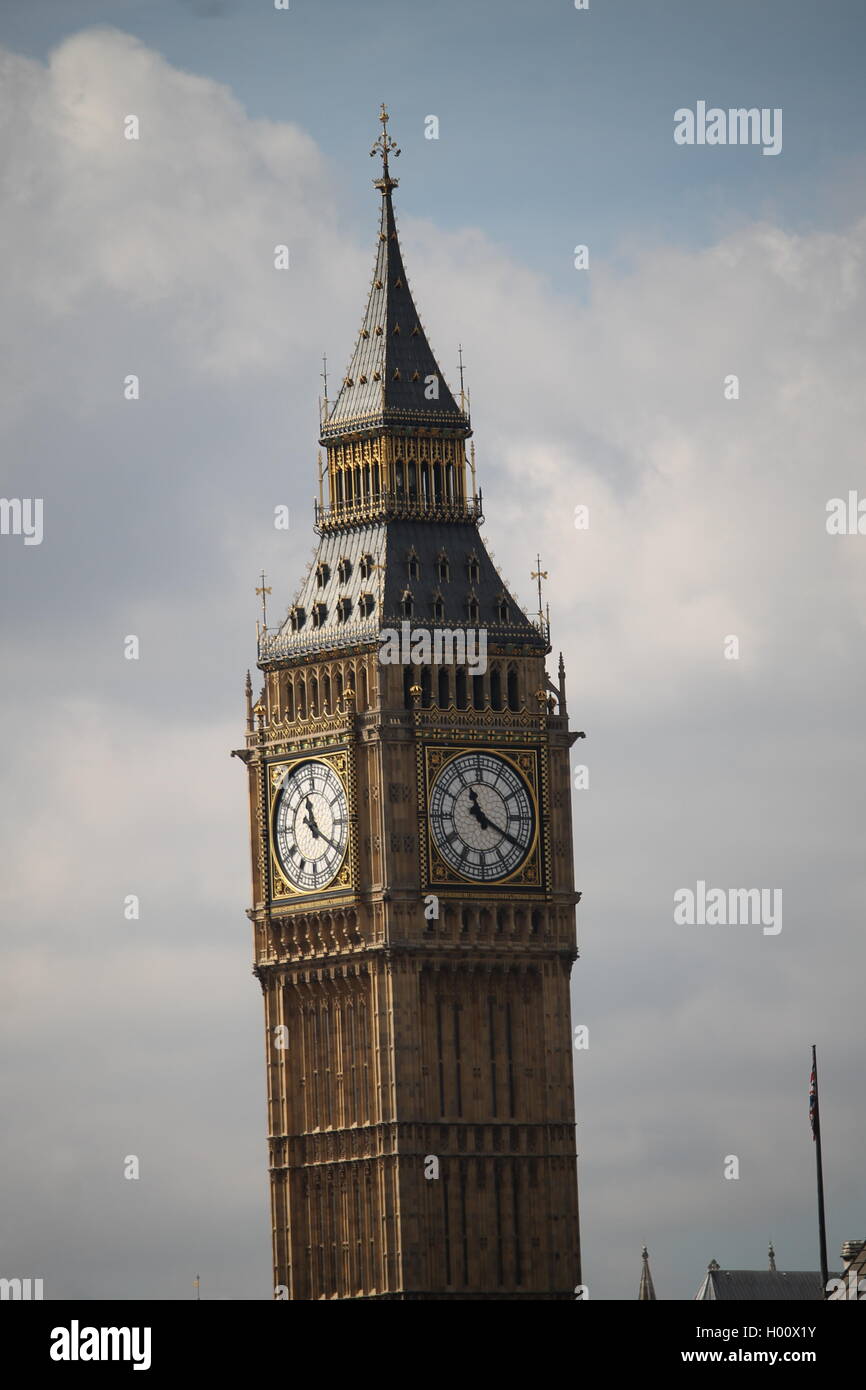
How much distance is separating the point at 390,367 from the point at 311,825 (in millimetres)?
17016

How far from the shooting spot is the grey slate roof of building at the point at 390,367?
184m

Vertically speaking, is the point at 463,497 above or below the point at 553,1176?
above

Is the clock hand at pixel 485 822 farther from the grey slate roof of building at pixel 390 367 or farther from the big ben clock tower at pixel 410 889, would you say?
the grey slate roof of building at pixel 390 367

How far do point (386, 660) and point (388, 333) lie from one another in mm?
12931

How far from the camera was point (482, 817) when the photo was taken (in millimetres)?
182000

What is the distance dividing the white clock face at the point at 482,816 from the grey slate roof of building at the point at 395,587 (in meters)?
5.09

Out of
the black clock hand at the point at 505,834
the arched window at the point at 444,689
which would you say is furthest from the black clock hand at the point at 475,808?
the arched window at the point at 444,689

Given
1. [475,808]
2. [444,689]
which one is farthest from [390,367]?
[475,808]

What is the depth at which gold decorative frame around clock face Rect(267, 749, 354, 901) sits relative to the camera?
593 ft

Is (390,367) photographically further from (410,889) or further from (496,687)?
(410,889)
